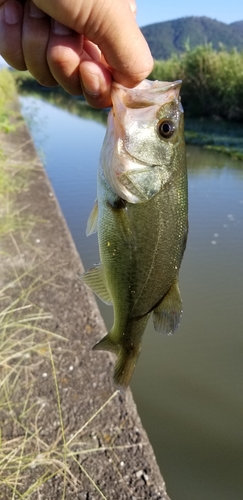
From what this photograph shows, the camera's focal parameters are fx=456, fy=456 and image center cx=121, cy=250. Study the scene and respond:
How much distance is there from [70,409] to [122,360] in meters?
1.33

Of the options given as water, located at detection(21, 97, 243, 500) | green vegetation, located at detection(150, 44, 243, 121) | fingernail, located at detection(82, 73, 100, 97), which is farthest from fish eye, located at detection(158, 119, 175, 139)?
green vegetation, located at detection(150, 44, 243, 121)

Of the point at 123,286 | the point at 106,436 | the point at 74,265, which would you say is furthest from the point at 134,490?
the point at 74,265

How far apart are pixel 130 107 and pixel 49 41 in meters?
0.35

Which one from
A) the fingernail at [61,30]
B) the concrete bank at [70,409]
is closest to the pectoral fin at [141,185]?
the fingernail at [61,30]

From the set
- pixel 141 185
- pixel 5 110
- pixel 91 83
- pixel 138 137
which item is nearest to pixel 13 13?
pixel 91 83

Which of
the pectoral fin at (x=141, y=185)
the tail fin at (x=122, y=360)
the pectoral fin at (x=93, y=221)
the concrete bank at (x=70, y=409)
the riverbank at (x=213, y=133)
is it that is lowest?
the riverbank at (x=213, y=133)

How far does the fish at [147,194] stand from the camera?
154 centimetres

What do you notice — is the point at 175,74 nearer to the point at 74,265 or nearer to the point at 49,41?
the point at 74,265

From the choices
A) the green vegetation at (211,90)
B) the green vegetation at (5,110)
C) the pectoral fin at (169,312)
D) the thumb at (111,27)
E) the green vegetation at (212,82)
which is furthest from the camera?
the green vegetation at (212,82)

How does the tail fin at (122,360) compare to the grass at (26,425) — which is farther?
the grass at (26,425)

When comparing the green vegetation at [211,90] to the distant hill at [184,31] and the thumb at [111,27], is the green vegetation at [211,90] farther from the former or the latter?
the distant hill at [184,31]

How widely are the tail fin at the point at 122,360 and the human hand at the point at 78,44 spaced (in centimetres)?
Result: 86

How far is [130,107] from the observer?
1511 millimetres

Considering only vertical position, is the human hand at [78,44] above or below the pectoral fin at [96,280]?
above
